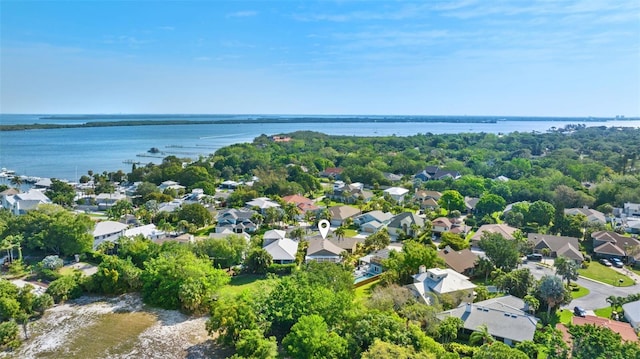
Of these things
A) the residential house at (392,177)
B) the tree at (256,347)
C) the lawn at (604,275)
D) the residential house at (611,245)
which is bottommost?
the lawn at (604,275)

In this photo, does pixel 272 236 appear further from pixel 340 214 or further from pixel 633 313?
pixel 633 313

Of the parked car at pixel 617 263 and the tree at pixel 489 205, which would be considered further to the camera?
the tree at pixel 489 205

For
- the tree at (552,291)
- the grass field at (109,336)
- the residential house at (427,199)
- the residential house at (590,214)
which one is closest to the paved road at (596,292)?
the tree at (552,291)

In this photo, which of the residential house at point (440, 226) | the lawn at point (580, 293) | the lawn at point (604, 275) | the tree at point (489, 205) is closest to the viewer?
the lawn at point (580, 293)

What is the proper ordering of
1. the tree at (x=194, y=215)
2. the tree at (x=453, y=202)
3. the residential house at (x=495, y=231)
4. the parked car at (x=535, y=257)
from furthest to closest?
the tree at (x=453, y=202) < the tree at (x=194, y=215) < the residential house at (x=495, y=231) < the parked car at (x=535, y=257)

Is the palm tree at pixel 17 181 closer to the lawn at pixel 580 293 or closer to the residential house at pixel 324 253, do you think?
the residential house at pixel 324 253

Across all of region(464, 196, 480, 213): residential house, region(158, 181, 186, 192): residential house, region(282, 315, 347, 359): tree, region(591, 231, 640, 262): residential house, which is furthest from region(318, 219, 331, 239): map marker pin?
region(158, 181, 186, 192): residential house

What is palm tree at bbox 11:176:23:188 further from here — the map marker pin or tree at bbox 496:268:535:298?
tree at bbox 496:268:535:298

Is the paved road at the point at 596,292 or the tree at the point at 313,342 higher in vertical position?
the tree at the point at 313,342
